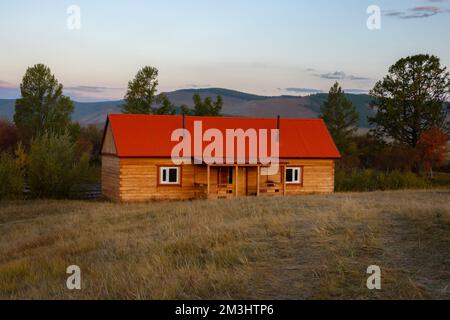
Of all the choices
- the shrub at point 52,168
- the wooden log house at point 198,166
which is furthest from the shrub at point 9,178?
the wooden log house at point 198,166

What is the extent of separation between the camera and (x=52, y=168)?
3328cm

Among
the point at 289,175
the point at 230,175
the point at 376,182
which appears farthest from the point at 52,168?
the point at 376,182

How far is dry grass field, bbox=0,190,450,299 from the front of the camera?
8.98 metres

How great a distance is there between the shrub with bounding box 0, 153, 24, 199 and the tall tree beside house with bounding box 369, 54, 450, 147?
121 feet

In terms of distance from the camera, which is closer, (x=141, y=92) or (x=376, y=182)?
(x=376, y=182)

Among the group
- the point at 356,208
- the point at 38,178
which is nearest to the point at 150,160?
the point at 38,178

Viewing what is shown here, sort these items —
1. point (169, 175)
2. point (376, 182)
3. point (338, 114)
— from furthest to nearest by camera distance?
point (338, 114) < point (376, 182) < point (169, 175)

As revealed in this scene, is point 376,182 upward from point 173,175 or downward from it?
downward

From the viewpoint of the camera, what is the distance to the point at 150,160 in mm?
31656

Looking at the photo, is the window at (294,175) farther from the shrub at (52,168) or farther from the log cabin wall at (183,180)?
the shrub at (52,168)

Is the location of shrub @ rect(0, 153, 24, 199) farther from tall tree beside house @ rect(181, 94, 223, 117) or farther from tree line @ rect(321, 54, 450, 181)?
tree line @ rect(321, 54, 450, 181)

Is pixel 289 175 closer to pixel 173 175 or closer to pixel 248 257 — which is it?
pixel 173 175

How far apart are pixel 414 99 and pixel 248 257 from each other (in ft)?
156
